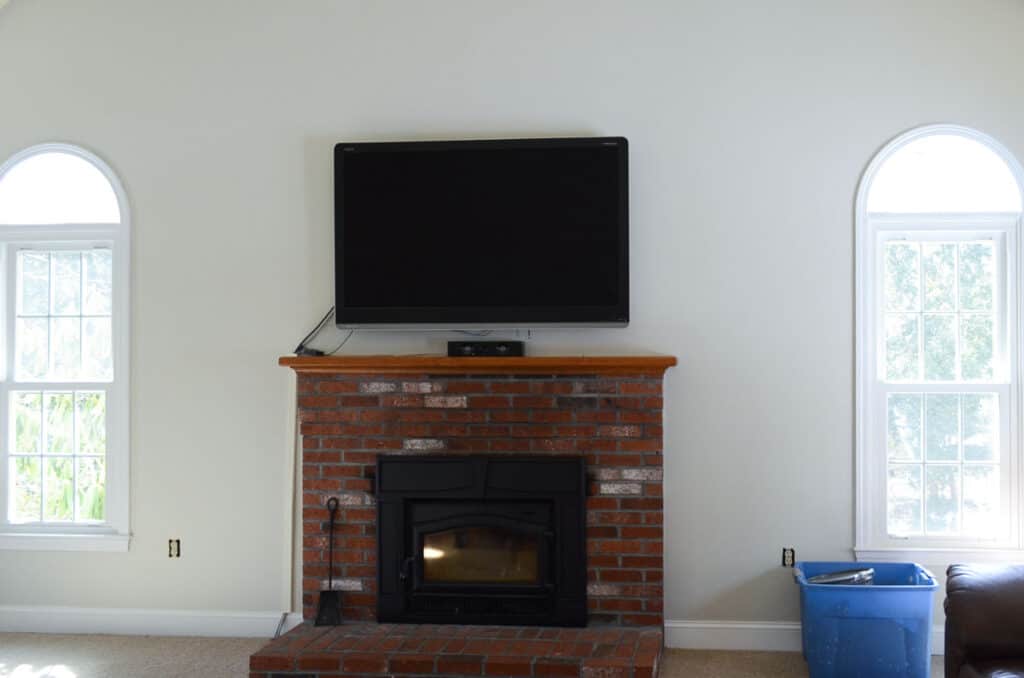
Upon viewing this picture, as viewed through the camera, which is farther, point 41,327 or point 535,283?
point 41,327

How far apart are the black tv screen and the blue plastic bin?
1.45 metres

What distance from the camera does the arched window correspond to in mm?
4398

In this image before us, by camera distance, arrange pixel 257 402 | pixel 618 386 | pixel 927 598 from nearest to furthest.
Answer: pixel 927 598 < pixel 618 386 < pixel 257 402

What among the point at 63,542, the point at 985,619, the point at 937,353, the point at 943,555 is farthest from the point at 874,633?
the point at 63,542

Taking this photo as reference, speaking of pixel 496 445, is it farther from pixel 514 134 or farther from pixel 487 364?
pixel 514 134

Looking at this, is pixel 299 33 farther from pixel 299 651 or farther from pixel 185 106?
pixel 299 651

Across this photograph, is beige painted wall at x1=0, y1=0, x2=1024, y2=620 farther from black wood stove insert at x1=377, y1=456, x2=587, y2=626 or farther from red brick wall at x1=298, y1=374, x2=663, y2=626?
black wood stove insert at x1=377, y1=456, x2=587, y2=626

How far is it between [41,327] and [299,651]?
2.09 meters

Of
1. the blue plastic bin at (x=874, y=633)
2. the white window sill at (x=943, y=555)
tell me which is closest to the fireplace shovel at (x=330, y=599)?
the blue plastic bin at (x=874, y=633)

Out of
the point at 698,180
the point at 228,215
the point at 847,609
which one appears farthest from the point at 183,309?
the point at 847,609

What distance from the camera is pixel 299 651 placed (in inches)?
156

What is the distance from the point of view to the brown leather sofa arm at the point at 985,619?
122 inches

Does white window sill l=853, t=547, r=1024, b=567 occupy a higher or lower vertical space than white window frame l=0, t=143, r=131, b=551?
lower

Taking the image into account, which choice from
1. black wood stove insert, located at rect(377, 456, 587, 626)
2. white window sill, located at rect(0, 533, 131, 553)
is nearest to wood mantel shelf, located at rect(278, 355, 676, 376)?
black wood stove insert, located at rect(377, 456, 587, 626)
